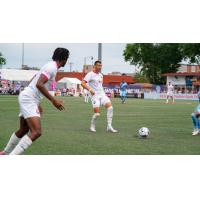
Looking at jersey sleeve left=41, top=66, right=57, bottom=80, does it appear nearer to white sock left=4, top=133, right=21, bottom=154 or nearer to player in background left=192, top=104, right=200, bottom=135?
white sock left=4, top=133, right=21, bottom=154

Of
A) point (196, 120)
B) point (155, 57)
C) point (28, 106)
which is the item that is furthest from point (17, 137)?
point (155, 57)

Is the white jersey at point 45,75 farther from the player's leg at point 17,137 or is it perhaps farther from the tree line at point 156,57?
the tree line at point 156,57

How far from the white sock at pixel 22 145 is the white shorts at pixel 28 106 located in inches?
13.8

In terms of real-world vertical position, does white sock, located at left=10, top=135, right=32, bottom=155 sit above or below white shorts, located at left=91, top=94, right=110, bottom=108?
below

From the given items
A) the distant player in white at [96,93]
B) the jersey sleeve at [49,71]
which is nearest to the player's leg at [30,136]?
the jersey sleeve at [49,71]

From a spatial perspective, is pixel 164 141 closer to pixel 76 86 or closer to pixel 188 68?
pixel 76 86

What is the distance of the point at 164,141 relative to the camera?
32.8ft

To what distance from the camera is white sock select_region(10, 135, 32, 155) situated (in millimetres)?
6802

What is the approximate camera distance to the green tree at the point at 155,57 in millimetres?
80250

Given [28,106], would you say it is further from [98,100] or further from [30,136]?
[98,100]

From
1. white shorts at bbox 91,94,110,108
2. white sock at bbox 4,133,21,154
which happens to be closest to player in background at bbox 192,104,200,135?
white shorts at bbox 91,94,110,108

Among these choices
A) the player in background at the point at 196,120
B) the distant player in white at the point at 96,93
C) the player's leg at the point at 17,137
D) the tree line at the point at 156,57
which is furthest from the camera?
the tree line at the point at 156,57

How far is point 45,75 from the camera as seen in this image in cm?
681
